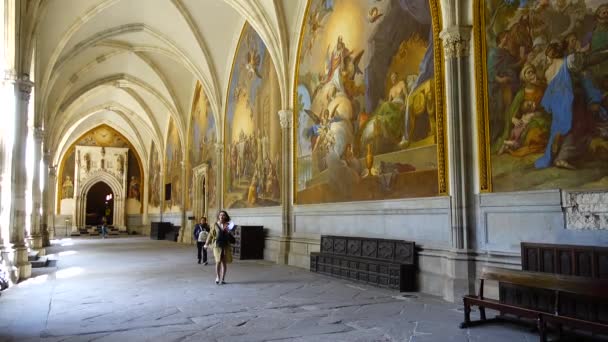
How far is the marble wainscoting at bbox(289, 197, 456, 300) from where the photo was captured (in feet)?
Answer: 24.2

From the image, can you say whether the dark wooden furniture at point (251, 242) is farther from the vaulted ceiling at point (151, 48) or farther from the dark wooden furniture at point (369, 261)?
the vaulted ceiling at point (151, 48)

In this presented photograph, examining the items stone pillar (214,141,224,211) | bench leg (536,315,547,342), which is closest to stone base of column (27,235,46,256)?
stone pillar (214,141,224,211)

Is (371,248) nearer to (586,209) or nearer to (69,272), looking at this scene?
(586,209)

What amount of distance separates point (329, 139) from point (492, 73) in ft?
15.6

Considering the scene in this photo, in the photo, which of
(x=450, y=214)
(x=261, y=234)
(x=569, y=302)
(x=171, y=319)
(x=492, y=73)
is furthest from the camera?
(x=261, y=234)

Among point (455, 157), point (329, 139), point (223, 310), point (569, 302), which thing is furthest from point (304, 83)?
point (569, 302)

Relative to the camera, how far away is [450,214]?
7.36m

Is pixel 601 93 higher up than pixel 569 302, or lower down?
higher up

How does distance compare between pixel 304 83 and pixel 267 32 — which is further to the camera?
pixel 267 32

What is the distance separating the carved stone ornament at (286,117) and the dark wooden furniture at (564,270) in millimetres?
8251

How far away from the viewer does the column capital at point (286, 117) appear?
13086 mm

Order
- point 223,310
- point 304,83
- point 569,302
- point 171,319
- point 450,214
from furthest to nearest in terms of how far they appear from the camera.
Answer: point 304,83
point 450,214
point 223,310
point 171,319
point 569,302

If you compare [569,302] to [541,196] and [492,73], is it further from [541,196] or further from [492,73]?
[492,73]

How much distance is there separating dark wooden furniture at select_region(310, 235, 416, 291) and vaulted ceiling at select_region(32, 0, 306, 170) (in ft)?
16.4
